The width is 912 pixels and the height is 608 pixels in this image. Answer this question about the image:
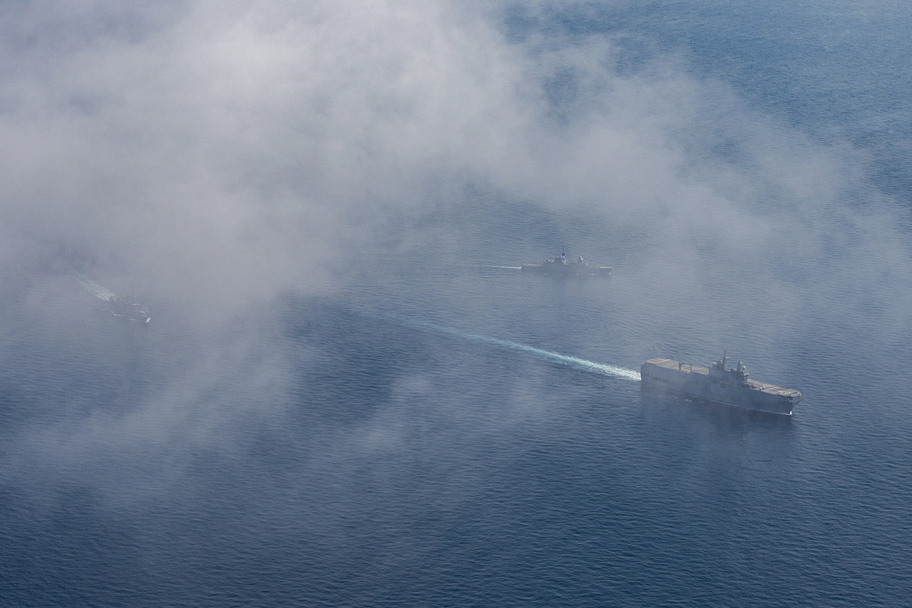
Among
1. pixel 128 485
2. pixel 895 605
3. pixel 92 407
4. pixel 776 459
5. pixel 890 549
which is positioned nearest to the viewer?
pixel 895 605

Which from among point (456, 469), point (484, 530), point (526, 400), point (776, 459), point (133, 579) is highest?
point (526, 400)

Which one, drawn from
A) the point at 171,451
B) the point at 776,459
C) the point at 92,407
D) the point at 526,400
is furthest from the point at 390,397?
the point at 776,459

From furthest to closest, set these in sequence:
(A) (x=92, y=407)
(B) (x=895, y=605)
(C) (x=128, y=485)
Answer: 1. (A) (x=92, y=407)
2. (C) (x=128, y=485)
3. (B) (x=895, y=605)

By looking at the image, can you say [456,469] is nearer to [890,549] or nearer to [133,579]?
[133,579]

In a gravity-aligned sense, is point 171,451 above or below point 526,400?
below

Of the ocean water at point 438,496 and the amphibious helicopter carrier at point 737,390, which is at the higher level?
the amphibious helicopter carrier at point 737,390

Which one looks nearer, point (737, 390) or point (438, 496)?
point (438, 496)

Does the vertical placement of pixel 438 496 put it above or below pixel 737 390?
below

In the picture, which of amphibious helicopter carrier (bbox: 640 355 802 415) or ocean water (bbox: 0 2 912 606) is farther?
amphibious helicopter carrier (bbox: 640 355 802 415)

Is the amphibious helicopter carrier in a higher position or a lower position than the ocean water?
higher

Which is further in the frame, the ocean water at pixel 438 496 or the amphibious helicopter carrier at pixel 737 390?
the amphibious helicopter carrier at pixel 737 390

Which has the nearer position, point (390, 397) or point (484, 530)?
point (484, 530)
